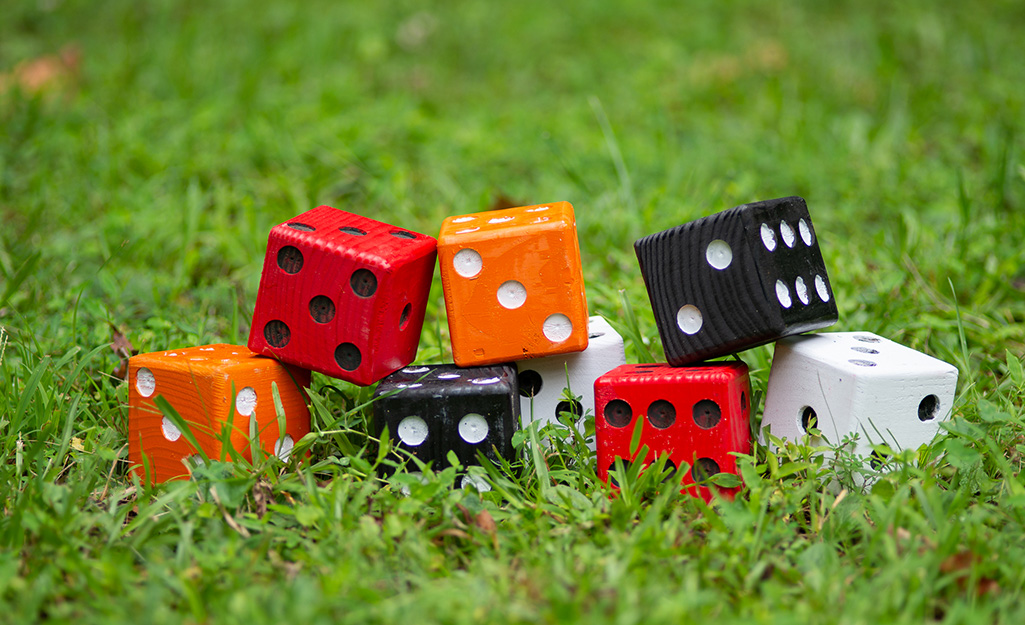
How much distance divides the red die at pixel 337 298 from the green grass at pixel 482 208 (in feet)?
0.54

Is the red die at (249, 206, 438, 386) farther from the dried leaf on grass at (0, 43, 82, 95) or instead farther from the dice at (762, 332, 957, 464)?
the dried leaf on grass at (0, 43, 82, 95)

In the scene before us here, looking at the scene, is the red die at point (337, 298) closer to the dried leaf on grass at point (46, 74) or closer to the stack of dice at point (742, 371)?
the stack of dice at point (742, 371)

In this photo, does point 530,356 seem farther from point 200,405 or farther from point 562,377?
point 200,405

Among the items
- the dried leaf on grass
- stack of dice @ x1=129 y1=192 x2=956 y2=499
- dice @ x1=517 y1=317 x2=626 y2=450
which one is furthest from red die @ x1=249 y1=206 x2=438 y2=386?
the dried leaf on grass

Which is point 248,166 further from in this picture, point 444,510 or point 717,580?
point 717,580

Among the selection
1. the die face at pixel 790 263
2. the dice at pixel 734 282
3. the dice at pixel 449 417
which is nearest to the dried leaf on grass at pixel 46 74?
the dice at pixel 449 417

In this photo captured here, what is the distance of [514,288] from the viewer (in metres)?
2.27

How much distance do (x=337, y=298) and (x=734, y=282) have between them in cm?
113

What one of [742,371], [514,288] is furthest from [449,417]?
[742,371]

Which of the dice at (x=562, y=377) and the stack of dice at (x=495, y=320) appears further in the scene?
the dice at (x=562, y=377)

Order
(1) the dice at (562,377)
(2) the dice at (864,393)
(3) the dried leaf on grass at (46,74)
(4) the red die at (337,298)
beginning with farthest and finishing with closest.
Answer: (3) the dried leaf on grass at (46,74) < (1) the dice at (562,377) < (4) the red die at (337,298) < (2) the dice at (864,393)

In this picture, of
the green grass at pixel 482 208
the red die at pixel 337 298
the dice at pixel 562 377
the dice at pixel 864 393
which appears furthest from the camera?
the dice at pixel 562 377

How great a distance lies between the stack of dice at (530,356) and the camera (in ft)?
6.91

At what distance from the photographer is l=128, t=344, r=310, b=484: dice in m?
2.15
